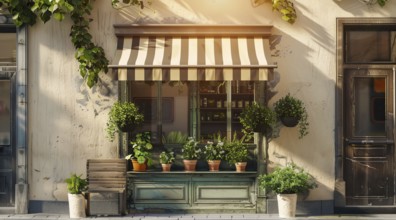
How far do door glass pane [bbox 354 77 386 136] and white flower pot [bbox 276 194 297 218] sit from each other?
6.15 ft

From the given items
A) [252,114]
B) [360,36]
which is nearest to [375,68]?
[360,36]

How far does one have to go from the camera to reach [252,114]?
12.5 meters

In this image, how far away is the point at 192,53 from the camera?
12.5 metres

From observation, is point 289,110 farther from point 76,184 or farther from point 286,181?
point 76,184

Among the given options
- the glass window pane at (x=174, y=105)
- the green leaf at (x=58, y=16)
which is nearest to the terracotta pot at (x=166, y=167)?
the glass window pane at (x=174, y=105)

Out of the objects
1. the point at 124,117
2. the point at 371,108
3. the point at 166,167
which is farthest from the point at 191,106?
the point at 371,108

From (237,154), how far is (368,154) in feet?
7.88

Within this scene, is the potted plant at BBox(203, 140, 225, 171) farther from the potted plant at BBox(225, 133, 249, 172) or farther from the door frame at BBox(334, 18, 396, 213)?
the door frame at BBox(334, 18, 396, 213)

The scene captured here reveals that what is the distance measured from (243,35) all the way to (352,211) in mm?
3682

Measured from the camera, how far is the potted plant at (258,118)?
12438mm

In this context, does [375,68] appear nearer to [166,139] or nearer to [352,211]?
[352,211]

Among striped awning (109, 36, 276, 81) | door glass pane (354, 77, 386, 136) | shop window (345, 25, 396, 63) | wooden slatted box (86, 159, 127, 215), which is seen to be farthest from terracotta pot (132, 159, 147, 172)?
shop window (345, 25, 396, 63)

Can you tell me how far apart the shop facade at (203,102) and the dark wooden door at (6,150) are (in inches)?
1.5

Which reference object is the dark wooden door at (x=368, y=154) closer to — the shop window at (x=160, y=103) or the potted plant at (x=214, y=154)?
the potted plant at (x=214, y=154)
